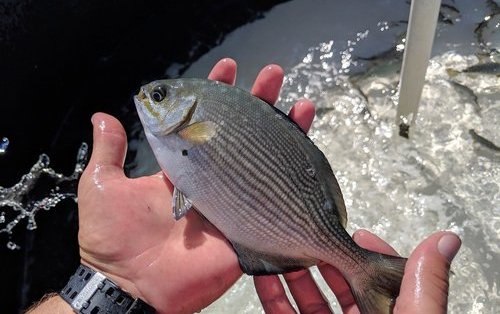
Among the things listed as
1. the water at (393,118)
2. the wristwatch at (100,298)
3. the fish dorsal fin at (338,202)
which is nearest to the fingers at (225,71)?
the fish dorsal fin at (338,202)

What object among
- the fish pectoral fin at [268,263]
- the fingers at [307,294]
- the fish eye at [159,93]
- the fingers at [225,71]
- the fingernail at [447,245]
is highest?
the fingers at [225,71]

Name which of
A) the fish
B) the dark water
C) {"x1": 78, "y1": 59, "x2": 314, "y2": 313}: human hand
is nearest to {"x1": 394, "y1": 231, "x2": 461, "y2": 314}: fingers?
the fish

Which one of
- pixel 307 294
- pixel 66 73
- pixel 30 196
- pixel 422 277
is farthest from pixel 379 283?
pixel 66 73

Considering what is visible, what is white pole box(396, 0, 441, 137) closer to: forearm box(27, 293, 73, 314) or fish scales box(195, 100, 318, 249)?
fish scales box(195, 100, 318, 249)

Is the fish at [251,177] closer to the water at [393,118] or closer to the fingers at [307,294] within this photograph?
the fingers at [307,294]

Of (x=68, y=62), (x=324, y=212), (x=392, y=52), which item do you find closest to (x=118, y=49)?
(x=68, y=62)

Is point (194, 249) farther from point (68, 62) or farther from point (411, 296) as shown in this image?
point (68, 62)

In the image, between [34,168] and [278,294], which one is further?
[34,168]
